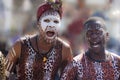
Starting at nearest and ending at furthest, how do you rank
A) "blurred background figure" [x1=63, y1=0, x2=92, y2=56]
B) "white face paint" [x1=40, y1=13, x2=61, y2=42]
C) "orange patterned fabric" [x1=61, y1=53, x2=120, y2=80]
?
1. "orange patterned fabric" [x1=61, y1=53, x2=120, y2=80]
2. "white face paint" [x1=40, y1=13, x2=61, y2=42]
3. "blurred background figure" [x1=63, y1=0, x2=92, y2=56]

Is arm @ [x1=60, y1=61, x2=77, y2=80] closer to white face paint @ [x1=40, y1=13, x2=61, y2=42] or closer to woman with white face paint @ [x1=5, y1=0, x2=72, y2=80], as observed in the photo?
woman with white face paint @ [x1=5, y1=0, x2=72, y2=80]

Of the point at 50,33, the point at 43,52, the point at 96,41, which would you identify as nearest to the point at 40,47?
the point at 43,52

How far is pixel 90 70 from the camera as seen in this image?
13.0 feet

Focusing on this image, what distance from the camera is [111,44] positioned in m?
5.83

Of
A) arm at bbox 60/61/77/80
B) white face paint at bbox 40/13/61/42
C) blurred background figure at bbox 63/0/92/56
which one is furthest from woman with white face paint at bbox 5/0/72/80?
blurred background figure at bbox 63/0/92/56

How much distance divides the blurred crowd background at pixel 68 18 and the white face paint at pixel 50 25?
1.36m

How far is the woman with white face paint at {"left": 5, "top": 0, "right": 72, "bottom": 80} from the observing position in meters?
4.30

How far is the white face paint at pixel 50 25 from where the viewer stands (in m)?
4.29

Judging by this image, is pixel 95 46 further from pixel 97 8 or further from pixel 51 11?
pixel 97 8

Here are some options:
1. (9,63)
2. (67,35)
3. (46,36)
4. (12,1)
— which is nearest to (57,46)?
(46,36)

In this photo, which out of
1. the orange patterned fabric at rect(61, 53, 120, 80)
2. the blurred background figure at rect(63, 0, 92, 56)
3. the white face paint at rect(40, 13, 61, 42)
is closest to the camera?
the orange patterned fabric at rect(61, 53, 120, 80)

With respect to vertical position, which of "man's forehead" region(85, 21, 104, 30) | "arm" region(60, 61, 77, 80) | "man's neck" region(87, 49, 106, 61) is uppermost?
"man's forehead" region(85, 21, 104, 30)

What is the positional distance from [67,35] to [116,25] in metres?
0.76

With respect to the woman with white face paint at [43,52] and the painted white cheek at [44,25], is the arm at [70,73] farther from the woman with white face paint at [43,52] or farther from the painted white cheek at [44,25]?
the painted white cheek at [44,25]
